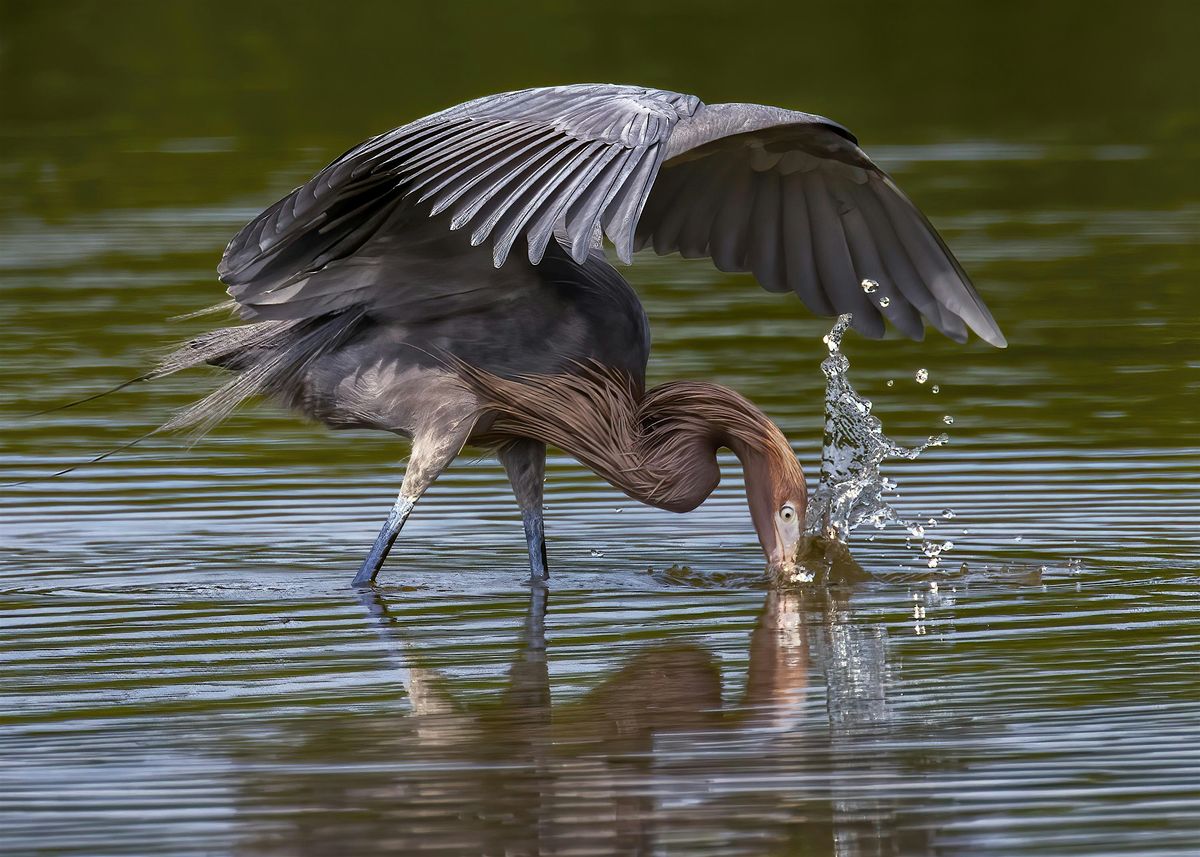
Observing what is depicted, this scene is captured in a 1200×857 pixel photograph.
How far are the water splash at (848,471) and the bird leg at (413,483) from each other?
1481 mm

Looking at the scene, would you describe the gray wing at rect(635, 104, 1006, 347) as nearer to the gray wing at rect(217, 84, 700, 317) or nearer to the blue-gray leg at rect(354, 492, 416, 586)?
the gray wing at rect(217, 84, 700, 317)

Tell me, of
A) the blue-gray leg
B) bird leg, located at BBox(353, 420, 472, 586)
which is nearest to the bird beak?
bird leg, located at BBox(353, 420, 472, 586)

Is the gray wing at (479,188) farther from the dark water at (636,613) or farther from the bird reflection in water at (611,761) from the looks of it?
the bird reflection in water at (611,761)

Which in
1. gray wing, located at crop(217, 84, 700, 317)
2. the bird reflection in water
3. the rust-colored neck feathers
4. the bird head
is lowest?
the bird reflection in water

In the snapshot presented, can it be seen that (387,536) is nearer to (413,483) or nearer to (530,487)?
(413,483)

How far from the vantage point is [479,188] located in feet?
25.8

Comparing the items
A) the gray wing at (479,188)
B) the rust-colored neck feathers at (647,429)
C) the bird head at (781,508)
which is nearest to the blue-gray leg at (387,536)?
the rust-colored neck feathers at (647,429)

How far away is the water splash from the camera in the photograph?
930 centimetres

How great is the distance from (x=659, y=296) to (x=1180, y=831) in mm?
11955

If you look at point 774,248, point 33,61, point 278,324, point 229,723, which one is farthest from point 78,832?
point 33,61

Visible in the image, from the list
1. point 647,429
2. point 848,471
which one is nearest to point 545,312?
point 647,429

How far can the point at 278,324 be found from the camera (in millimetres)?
9281

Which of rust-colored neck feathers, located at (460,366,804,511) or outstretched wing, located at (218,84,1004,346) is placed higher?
outstretched wing, located at (218,84,1004,346)

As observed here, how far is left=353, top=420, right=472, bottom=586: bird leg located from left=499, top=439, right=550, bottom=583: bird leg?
0.50 metres
